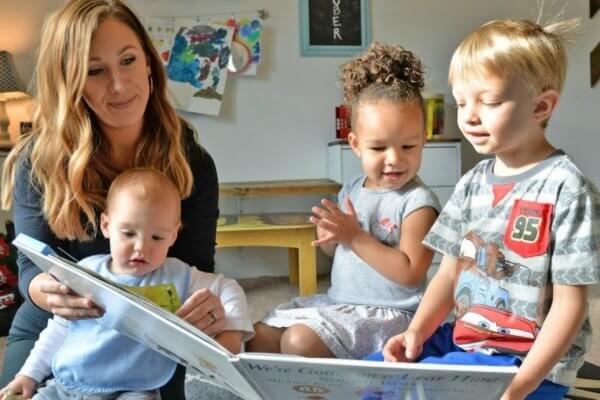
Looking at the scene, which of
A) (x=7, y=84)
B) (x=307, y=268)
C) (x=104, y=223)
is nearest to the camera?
(x=104, y=223)

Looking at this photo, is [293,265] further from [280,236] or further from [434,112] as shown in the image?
[434,112]

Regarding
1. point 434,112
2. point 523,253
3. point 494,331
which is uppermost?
point 434,112

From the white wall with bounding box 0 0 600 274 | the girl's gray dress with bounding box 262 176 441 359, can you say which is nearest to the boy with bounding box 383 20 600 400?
the girl's gray dress with bounding box 262 176 441 359

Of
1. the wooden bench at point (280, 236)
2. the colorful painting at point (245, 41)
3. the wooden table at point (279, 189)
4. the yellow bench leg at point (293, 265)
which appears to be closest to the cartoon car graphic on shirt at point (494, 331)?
the wooden bench at point (280, 236)

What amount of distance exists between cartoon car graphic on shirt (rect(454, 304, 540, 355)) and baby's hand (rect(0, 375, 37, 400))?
66 cm

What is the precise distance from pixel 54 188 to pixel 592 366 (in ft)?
4.22

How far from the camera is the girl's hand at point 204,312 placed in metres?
0.84

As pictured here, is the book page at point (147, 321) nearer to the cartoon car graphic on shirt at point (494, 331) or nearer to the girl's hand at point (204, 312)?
the girl's hand at point (204, 312)

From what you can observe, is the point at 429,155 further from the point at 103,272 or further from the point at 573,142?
the point at 103,272

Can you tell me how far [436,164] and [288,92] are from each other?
813mm

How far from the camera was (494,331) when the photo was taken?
84 centimetres

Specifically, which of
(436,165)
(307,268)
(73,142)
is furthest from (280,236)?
(73,142)

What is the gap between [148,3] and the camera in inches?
112

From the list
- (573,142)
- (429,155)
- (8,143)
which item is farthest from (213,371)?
(573,142)
